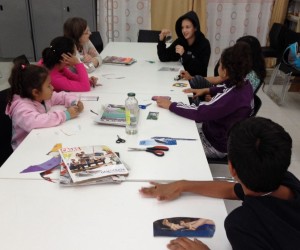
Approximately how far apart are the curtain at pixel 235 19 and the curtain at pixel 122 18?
3.34 ft

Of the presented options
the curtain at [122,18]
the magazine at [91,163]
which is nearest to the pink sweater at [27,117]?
the magazine at [91,163]

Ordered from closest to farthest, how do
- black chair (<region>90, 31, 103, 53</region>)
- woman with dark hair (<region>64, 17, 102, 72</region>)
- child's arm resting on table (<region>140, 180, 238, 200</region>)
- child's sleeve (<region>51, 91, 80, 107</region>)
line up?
child's arm resting on table (<region>140, 180, 238, 200</region>)
child's sleeve (<region>51, 91, 80, 107</region>)
woman with dark hair (<region>64, 17, 102, 72</region>)
black chair (<region>90, 31, 103, 53</region>)

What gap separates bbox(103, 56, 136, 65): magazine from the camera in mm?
2888

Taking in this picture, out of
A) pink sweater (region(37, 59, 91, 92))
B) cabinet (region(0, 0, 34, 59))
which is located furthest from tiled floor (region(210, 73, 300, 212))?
cabinet (region(0, 0, 34, 59))

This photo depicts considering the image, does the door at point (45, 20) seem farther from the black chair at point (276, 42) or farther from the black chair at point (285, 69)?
the black chair at point (285, 69)

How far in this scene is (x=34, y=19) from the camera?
4.86 m

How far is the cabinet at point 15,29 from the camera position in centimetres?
474

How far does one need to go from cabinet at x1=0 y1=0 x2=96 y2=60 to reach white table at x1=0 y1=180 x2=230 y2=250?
415cm

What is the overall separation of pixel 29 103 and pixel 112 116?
0.46 meters

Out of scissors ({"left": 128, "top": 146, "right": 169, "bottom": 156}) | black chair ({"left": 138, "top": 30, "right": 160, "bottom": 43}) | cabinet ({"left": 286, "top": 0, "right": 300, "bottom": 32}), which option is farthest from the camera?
cabinet ({"left": 286, "top": 0, "right": 300, "bottom": 32})

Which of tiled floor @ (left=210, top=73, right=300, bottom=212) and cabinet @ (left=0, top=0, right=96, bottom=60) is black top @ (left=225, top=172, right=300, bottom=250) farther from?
cabinet @ (left=0, top=0, right=96, bottom=60)

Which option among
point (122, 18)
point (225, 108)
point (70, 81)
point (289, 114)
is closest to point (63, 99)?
point (70, 81)

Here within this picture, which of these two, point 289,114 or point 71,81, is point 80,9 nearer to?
point 71,81

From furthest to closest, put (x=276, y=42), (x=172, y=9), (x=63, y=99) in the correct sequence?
(x=172, y=9) → (x=276, y=42) → (x=63, y=99)
